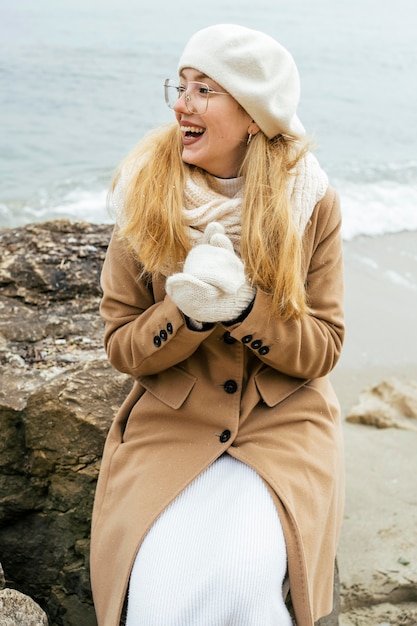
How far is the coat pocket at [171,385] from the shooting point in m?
2.46

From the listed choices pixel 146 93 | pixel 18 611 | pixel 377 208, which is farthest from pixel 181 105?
pixel 146 93

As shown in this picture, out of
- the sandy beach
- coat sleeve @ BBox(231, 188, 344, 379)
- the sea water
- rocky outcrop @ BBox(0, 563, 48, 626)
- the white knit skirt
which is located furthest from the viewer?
the sea water

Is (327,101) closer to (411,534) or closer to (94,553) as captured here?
(411,534)

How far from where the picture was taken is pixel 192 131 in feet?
7.94

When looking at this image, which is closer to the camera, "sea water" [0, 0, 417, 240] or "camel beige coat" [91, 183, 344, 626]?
"camel beige coat" [91, 183, 344, 626]

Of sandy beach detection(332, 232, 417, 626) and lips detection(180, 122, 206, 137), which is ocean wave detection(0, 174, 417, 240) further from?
lips detection(180, 122, 206, 137)

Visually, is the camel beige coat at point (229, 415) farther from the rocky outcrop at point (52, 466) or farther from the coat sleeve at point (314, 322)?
the rocky outcrop at point (52, 466)

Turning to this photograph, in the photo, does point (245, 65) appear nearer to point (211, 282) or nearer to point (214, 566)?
point (211, 282)

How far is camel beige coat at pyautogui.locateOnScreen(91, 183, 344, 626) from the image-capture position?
2.23m

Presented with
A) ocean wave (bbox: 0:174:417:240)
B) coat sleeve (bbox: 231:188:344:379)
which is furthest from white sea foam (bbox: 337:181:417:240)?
coat sleeve (bbox: 231:188:344:379)

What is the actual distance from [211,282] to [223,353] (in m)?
0.41

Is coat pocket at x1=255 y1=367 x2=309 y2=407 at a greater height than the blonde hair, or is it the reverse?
the blonde hair

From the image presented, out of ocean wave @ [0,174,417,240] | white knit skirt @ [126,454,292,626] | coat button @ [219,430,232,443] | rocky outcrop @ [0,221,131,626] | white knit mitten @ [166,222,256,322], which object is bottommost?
ocean wave @ [0,174,417,240]

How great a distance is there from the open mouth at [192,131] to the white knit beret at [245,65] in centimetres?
14
